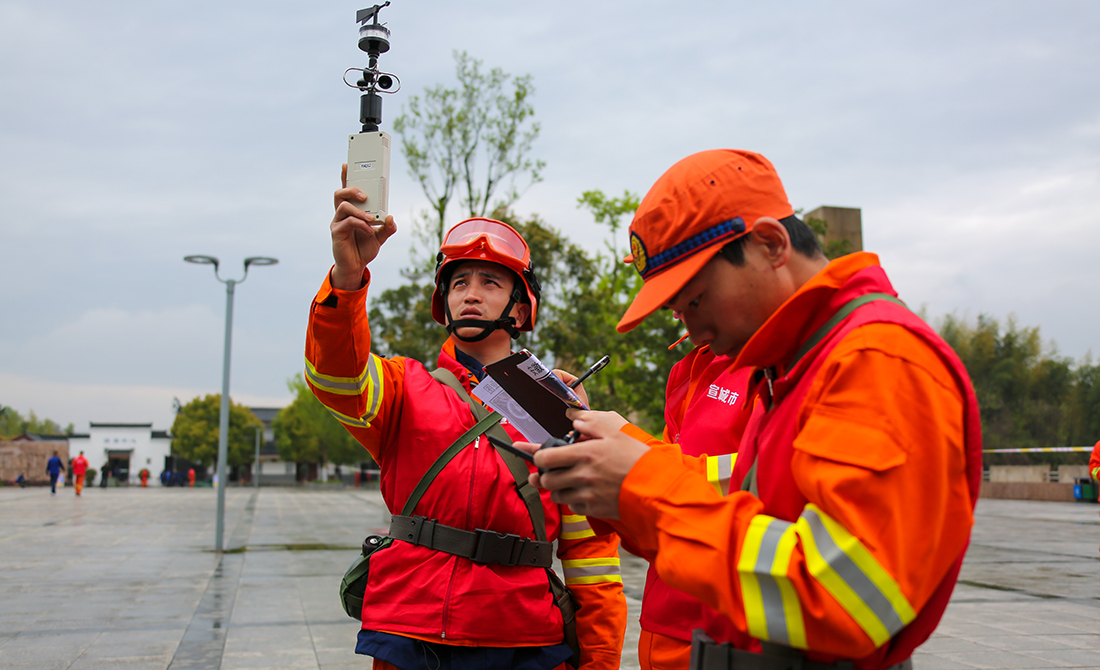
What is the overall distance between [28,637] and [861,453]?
7175 mm

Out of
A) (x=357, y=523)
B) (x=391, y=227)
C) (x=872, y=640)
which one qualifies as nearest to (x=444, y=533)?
(x=391, y=227)

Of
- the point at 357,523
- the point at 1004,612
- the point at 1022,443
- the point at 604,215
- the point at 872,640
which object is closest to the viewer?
the point at 872,640

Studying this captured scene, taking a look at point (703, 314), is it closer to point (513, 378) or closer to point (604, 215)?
point (513, 378)

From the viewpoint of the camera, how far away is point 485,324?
274cm

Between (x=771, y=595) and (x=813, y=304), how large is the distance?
0.47m

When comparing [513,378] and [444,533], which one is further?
[444,533]

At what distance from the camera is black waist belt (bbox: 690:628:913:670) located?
1193 mm

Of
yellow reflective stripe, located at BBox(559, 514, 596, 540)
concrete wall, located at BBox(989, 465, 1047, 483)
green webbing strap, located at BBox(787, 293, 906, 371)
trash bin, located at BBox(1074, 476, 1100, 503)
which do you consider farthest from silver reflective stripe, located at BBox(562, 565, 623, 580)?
concrete wall, located at BBox(989, 465, 1047, 483)

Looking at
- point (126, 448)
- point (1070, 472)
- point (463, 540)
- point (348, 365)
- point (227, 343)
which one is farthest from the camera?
point (126, 448)

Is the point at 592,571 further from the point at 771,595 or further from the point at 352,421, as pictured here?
the point at 771,595

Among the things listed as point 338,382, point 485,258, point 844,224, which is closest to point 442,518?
point 338,382

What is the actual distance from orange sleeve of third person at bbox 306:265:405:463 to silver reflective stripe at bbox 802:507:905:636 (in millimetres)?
1455

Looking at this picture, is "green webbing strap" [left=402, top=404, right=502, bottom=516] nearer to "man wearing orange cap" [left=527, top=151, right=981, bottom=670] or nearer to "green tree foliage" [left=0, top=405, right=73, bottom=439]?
"man wearing orange cap" [left=527, top=151, right=981, bottom=670]

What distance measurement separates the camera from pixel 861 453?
3.49 feet
